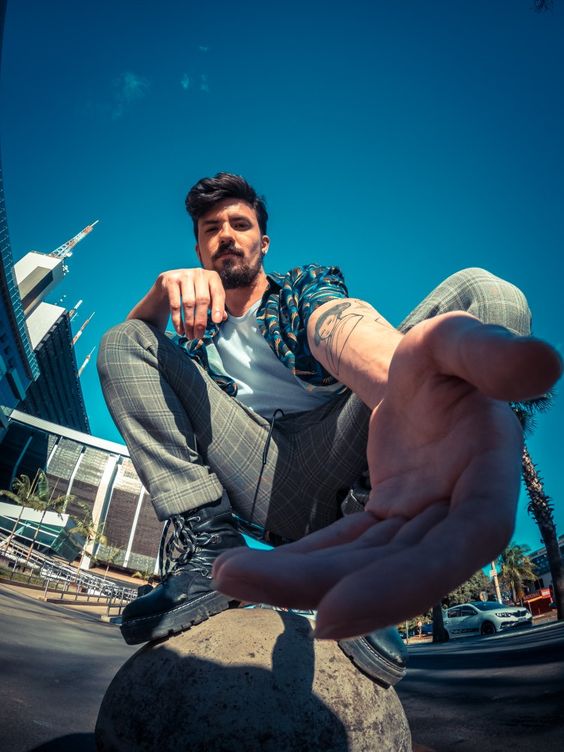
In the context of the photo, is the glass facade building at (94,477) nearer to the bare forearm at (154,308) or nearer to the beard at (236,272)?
the beard at (236,272)

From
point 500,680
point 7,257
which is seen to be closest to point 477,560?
point 500,680

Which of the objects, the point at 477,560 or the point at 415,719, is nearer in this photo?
the point at 477,560

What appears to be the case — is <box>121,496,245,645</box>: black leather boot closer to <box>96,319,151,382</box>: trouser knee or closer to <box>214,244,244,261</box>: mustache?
<box>96,319,151,382</box>: trouser knee

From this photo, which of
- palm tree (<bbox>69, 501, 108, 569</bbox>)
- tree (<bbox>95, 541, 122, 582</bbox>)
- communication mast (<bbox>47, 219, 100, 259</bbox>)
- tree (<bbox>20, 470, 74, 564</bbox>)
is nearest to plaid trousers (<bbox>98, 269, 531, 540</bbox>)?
tree (<bbox>20, 470, 74, 564</bbox>)

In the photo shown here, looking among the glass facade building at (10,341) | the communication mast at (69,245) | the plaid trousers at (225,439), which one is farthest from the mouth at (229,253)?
the communication mast at (69,245)

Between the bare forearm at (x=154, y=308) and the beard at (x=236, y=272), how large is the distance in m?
0.52

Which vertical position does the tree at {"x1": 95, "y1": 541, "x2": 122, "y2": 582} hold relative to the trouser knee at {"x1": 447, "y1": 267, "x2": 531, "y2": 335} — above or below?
above

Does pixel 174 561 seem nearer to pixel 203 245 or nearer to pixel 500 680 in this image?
pixel 203 245

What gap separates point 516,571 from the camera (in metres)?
48.2

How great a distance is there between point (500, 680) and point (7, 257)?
37.0 meters

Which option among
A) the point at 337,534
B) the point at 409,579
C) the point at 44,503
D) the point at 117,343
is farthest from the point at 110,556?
the point at 409,579

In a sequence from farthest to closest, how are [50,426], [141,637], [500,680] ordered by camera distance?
[50,426] → [500,680] → [141,637]

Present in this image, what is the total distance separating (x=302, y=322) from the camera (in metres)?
2.15

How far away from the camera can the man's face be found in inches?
107
